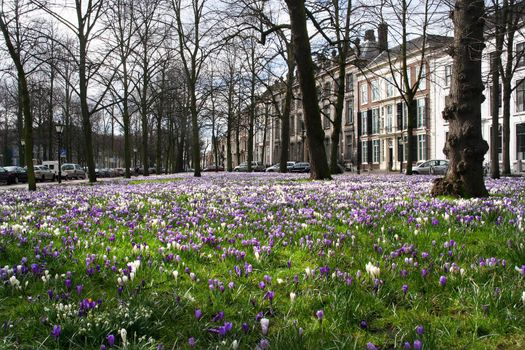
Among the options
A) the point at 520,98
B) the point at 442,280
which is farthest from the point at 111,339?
the point at 520,98

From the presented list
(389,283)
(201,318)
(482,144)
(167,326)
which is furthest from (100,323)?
(482,144)

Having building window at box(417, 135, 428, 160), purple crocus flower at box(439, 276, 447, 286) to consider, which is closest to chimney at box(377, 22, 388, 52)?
purple crocus flower at box(439, 276, 447, 286)

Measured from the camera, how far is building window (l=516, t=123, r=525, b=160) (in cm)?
3816

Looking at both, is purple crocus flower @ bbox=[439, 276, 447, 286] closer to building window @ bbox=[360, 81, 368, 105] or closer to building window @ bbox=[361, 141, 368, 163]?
building window @ bbox=[361, 141, 368, 163]

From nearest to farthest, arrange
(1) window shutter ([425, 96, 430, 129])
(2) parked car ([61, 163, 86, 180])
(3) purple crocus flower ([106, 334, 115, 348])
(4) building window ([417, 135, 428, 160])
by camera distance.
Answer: (3) purple crocus flower ([106, 334, 115, 348])
(1) window shutter ([425, 96, 430, 129])
(2) parked car ([61, 163, 86, 180])
(4) building window ([417, 135, 428, 160])

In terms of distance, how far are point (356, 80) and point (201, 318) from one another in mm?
62175

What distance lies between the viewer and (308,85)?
15789mm

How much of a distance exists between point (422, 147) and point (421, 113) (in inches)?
153

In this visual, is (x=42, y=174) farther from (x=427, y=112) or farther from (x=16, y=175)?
(x=427, y=112)

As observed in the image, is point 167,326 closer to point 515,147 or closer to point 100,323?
point 100,323

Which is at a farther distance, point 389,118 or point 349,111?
point 349,111

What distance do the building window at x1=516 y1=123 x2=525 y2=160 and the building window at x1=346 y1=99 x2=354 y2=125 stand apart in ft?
85.4

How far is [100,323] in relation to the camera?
241cm

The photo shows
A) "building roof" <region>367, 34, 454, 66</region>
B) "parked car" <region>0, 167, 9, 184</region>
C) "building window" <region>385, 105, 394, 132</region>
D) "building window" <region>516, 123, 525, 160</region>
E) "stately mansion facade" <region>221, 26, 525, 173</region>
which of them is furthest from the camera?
"building window" <region>385, 105, 394, 132</region>
